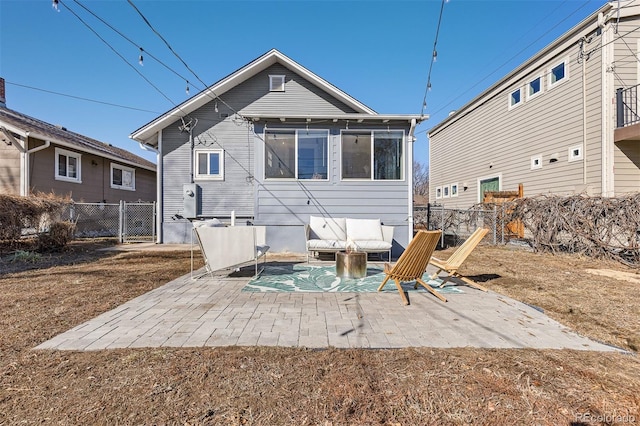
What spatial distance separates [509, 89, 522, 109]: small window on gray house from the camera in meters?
12.7

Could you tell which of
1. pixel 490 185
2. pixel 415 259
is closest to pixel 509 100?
pixel 490 185

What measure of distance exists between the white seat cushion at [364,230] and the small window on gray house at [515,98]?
974 centimetres

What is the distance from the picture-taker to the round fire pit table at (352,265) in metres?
5.65

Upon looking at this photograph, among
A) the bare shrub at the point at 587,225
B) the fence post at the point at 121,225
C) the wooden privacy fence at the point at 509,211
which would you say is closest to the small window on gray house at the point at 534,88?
the wooden privacy fence at the point at 509,211

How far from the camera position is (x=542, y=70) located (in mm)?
11391

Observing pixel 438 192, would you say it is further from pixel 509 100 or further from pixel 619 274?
pixel 619 274

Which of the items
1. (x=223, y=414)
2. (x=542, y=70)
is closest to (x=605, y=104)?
(x=542, y=70)

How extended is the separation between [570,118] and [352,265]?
9839 mm

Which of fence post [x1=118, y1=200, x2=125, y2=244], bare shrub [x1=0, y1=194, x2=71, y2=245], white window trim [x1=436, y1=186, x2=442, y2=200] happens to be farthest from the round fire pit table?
white window trim [x1=436, y1=186, x2=442, y2=200]

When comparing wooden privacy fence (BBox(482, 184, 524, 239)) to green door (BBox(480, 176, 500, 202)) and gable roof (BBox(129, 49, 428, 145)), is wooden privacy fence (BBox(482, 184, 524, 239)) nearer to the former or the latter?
green door (BBox(480, 176, 500, 202))

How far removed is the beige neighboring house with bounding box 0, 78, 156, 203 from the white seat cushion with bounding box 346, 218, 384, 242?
1093 centimetres

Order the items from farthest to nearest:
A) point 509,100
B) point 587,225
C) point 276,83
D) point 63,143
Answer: point 509,100 → point 276,83 → point 63,143 → point 587,225

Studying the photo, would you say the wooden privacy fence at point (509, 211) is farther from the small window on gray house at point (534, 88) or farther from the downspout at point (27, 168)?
the downspout at point (27, 168)

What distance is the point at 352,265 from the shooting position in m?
5.64
